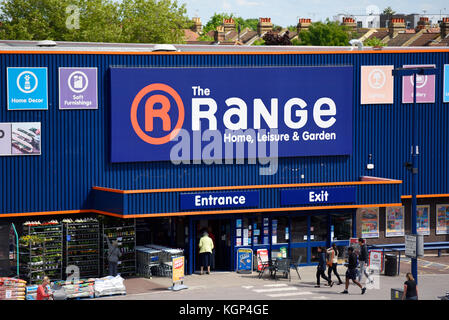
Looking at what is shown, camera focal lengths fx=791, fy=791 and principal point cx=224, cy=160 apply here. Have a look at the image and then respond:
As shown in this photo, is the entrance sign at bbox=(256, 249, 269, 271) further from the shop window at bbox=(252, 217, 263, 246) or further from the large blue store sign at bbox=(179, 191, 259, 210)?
the large blue store sign at bbox=(179, 191, 259, 210)

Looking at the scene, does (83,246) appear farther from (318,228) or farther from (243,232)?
(318,228)

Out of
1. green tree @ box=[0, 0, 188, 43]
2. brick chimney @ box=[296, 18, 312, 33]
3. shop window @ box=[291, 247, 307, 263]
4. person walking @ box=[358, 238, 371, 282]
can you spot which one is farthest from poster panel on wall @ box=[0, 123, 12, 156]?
brick chimney @ box=[296, 18, 312, 33]

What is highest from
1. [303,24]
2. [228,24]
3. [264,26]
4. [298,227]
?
[228,24]

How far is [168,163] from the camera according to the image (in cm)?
3172

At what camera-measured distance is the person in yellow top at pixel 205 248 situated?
101ft

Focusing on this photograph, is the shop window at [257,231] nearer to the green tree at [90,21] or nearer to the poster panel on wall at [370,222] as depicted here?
the poster panel on wall at [370,222]

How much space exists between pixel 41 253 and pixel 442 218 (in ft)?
60.4

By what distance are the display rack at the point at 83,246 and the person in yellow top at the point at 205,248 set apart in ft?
13.1

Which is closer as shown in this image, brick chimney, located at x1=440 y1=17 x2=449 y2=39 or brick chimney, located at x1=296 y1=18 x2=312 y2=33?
brick chimney, located at x1=440 y1=17 x2=449 y2=39

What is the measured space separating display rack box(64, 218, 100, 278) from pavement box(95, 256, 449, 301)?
163 cm

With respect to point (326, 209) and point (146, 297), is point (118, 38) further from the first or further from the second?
point (146, 297)

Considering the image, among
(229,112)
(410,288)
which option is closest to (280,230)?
(229,112)

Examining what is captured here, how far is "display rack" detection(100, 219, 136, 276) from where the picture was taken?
30.2m
